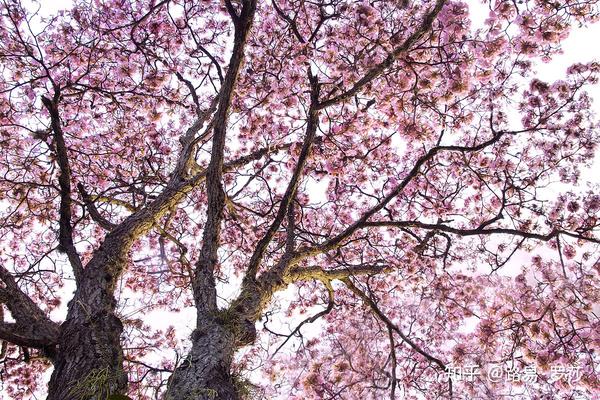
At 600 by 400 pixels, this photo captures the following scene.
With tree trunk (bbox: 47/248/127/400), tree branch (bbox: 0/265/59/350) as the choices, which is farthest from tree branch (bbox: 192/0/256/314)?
tree branch (bbox: 0/265/59/350)

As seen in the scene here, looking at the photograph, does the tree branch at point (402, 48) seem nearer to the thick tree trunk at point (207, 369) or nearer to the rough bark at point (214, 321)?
the rough bark at point (214, 321)

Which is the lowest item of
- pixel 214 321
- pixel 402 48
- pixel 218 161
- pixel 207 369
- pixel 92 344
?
pixel 207 369

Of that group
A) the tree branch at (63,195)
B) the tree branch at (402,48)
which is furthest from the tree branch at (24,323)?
the tree branch at (402,48)

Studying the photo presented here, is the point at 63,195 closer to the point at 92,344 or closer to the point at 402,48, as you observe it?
the point at 92,344

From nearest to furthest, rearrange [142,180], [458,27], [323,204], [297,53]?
[458,27] < [297,53] < [142,180] < [323,204]

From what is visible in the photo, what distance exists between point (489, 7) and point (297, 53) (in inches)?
88.1

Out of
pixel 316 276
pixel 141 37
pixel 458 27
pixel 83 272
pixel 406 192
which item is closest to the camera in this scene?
A: pixel 83 272

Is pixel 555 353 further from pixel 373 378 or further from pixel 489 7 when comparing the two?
pixel 489 7

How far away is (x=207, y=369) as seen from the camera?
2.91m

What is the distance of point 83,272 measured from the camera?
3.84m

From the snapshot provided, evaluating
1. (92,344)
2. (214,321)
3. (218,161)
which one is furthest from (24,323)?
(218,161)

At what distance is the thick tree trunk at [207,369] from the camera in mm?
2693

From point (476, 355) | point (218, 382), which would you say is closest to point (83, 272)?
point (218, 382)

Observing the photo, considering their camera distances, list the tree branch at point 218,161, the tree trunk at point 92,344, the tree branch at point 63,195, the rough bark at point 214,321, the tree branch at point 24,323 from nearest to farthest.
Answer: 1. the tree trunk at point 92,344
2. the rough bark at point 214,321
3. the tree branch at point 24,323
4. the tree branch at point 218,161
5. the tree branch at point 63,195
